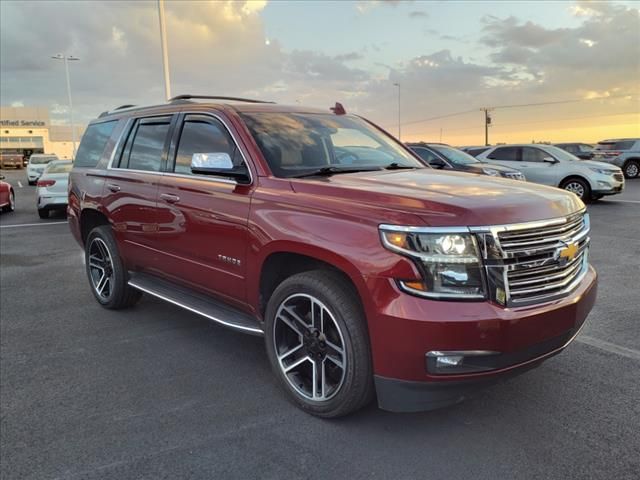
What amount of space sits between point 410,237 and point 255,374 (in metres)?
1.85

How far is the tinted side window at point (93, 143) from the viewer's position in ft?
18.2

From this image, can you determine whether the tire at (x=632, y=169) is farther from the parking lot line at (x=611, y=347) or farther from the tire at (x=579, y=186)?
the parking lot line at (x=611, y=347)

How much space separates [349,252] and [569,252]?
1288 mm

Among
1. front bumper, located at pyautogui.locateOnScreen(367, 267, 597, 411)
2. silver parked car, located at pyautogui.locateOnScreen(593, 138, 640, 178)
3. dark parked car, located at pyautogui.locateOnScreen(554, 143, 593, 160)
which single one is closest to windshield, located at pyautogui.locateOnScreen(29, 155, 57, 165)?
dark parked car, located at pyautogui.locateOnScreen(554, 143, 593, 160)

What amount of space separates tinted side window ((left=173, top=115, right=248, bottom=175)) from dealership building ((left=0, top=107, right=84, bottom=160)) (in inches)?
3417

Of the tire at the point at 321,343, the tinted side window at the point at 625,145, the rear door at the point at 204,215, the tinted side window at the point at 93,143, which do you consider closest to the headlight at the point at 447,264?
the tire at the point at 321,343

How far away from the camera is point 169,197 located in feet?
14.0

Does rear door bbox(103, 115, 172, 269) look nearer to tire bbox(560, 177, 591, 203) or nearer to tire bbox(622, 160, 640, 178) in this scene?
tire bbox(560, 177, 591, 203)

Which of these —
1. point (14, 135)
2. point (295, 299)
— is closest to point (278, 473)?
point (295, 299)

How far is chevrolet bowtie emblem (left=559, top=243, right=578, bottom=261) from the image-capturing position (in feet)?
9.57

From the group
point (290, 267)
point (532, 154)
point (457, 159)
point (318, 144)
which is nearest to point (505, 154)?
point (532, 154)

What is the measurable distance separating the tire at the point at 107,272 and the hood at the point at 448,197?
8.87ft

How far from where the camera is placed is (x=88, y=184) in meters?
5.56

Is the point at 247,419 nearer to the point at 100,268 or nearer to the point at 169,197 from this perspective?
the point at 169,197
